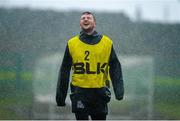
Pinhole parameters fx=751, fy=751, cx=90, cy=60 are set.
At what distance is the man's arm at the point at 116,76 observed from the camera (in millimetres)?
5414

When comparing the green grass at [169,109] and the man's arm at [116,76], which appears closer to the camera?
the man's arm at [116,76]

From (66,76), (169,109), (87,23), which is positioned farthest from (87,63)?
(169,109)

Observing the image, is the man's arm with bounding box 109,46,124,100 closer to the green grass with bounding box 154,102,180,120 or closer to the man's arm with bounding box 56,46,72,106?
the man's arm with bounding box 56,46,72,106

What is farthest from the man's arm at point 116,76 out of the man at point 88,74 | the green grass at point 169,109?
the green grass at point 169,109

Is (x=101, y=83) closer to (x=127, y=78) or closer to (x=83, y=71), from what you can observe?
(x=83, y=71)

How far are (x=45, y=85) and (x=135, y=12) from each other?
156 centimetres

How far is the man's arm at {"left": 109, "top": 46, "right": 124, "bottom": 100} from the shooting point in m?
5.41

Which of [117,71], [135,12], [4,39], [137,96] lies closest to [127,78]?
[137,96]

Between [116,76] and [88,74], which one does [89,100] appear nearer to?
[88,74]

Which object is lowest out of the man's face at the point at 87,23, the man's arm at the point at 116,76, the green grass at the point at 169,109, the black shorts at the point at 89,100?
the green grass at the point at 169,109

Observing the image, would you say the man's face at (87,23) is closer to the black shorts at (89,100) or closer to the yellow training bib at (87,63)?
the yellow training bib at (87,63)

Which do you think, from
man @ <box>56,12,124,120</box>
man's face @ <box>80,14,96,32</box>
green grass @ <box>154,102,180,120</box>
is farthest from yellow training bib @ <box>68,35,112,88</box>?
green grass @ <box>154,102,180,120</box>

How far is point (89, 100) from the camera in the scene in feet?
17.5

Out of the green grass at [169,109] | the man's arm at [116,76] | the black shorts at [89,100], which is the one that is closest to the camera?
the black shorts at [89,100]
